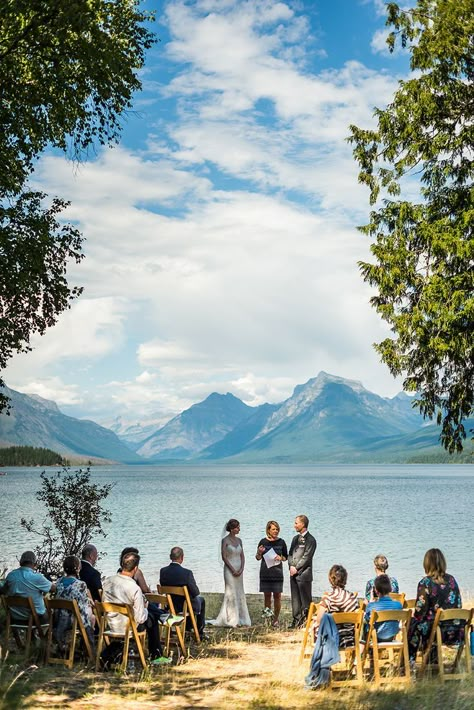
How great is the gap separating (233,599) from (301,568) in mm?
1515

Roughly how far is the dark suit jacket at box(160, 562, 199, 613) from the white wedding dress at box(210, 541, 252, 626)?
7.45 feet

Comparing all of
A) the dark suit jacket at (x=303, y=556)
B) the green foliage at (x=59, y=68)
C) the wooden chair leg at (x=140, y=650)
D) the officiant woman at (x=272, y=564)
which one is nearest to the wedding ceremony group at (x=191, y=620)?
the wooden chair leg at (x=140, y=650)

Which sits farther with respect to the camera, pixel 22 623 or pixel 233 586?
pixel 233 586

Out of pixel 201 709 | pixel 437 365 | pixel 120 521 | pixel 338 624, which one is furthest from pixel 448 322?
pixel 120 521

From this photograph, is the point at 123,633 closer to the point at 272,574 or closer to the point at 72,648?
the point at 72,648

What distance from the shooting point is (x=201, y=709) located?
802cm

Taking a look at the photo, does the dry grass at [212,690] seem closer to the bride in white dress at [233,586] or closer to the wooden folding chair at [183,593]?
the wooden folding chair at [183,593]

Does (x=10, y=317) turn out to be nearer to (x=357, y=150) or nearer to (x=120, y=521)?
(x=357, y=150)

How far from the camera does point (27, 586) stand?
35.9 ft

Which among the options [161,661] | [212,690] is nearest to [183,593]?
[161,661]

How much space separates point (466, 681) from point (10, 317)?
1079 cm

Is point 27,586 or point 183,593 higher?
point 27,586

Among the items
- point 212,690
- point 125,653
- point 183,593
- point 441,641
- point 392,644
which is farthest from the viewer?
point 183,593

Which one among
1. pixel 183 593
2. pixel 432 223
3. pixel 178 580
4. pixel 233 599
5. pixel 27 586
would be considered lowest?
pixel 233 599
